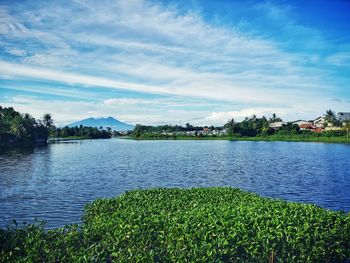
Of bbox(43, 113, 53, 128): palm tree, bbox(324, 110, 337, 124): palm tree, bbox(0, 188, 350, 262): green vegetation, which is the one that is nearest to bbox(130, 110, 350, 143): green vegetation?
bbox(324, 110, 337, 124): palm tree

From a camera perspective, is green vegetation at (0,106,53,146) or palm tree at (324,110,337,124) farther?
palm tree at (324,110,337,124)

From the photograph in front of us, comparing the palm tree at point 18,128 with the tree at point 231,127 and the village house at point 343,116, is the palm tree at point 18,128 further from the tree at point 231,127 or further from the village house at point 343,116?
the village house at point 343,116

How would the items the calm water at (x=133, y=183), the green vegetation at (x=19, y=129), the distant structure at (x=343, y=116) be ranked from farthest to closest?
the distant structure at (x=343, y=116)
the green vegetation at (x=19, y=129)
the calm water at (x=133, y=183)

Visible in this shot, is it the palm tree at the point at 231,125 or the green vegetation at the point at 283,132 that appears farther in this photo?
the palm tree at the point at 231,125

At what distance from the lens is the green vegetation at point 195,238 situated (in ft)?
39.2

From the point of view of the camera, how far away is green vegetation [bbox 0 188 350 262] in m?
11.9

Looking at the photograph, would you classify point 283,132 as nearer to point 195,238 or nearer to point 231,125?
point 231,125

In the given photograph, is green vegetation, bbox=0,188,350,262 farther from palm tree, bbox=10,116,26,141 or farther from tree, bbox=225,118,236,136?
tree, bbox=225,118,236,136

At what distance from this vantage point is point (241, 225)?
13.7m

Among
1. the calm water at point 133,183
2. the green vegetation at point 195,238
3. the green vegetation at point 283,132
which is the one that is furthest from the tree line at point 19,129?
the green vegetation at point 195,238

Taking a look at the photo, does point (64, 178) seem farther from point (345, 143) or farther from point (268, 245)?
point (345, 143)

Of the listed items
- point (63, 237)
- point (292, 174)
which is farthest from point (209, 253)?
point (292, 174)

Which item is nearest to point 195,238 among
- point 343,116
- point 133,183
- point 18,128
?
point 133,183

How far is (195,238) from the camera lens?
13008 mm
